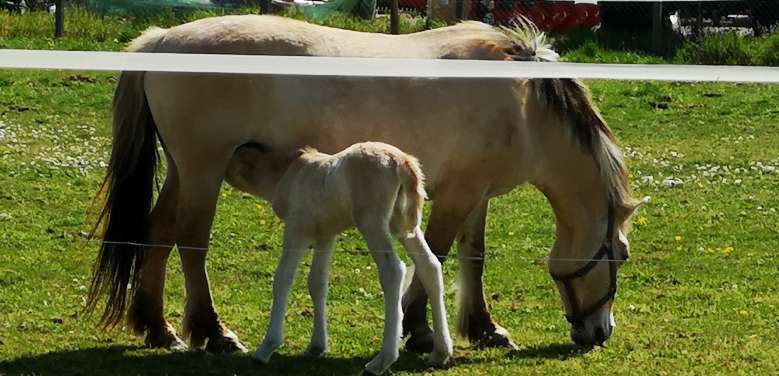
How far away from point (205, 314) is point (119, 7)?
9.43 meters

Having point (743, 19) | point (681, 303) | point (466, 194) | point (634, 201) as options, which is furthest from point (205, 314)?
point (743, 19)

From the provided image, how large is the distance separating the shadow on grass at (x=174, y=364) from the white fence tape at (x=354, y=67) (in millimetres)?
1268

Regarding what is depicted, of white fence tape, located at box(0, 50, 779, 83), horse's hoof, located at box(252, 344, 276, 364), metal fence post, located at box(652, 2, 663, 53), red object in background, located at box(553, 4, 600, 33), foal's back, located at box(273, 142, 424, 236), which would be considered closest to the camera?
white fence tape, located at box(0, 50, 779, 83)

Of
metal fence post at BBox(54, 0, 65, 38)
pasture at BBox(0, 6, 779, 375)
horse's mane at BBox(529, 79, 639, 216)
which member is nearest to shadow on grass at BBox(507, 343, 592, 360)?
pasture at BBox(0, 6, 779, 375)

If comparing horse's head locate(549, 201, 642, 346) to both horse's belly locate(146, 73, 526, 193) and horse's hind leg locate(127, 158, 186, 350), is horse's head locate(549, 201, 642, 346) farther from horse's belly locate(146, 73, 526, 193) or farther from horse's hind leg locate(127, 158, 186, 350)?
horse's hind leg locate(127, 158, 186, 350)

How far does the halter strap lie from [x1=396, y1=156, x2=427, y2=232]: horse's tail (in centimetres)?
122

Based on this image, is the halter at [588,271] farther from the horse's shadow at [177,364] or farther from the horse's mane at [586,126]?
the horse's shadow at [177,364]

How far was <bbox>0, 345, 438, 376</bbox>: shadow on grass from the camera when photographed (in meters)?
5.94

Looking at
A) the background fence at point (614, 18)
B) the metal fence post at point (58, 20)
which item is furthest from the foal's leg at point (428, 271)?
Answer: the metal fence post at point (58, 20)

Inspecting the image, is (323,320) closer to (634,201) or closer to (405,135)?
(405,135)

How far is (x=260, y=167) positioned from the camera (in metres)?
6.15

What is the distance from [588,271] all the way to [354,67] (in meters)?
1.79

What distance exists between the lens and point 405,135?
6484 millimetres

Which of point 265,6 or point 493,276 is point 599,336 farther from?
point 265,6
